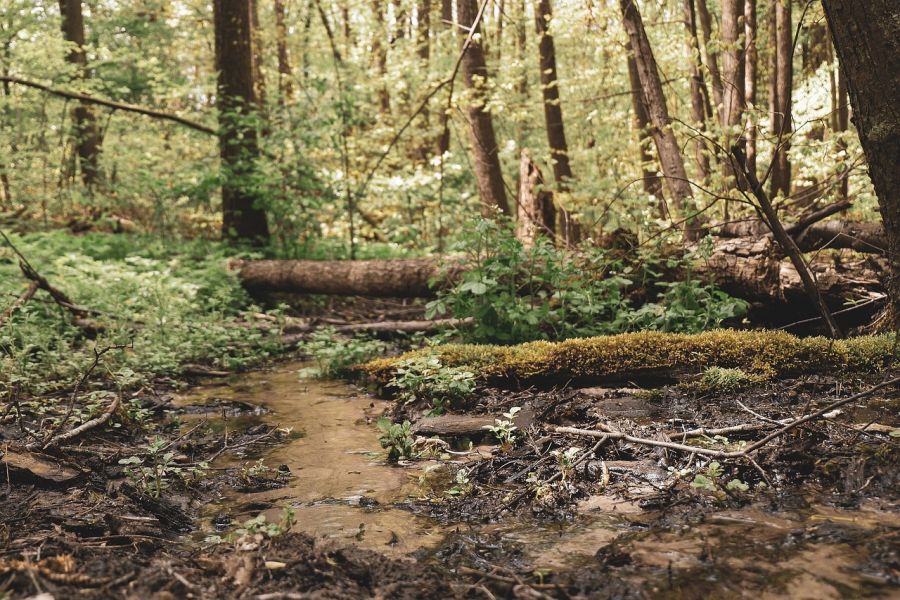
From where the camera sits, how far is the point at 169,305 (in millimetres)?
7871

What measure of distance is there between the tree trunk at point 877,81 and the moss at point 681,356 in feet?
2.89

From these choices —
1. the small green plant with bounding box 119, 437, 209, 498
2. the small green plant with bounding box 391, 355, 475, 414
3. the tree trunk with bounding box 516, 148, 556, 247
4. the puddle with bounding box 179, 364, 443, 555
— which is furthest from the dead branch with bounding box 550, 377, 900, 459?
the tree trunk with bounding box 516, 148, 556, 247

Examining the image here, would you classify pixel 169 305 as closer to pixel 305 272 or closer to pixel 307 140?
pixel 305 272

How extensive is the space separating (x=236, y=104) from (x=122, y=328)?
22.0ft

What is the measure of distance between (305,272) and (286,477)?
7.27 metres

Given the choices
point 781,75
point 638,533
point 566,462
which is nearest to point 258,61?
point 781,75

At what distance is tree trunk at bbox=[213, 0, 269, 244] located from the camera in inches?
464

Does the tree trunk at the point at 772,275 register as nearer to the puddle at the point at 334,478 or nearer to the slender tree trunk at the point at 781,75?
the puddle at the point at 334,478

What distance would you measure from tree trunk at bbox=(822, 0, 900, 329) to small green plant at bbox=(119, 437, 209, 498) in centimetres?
437

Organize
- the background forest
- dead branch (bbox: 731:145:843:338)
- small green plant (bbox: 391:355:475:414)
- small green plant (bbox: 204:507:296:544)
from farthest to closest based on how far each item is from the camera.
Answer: the background forest
dead branch (bbox: 731:145:843:338)
small green plant (bbox: 391:355:475:414)
small green plant (bbox: 204:507:296:544)

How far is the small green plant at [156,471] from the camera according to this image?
324 centimetres

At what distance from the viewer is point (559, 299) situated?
658 centimetres

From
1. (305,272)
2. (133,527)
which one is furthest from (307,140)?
(133,527)

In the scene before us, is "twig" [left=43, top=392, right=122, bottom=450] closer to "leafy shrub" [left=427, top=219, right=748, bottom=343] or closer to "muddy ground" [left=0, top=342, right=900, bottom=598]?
"muddy ground" [left=0, top=342, right=900, bottom=598]
